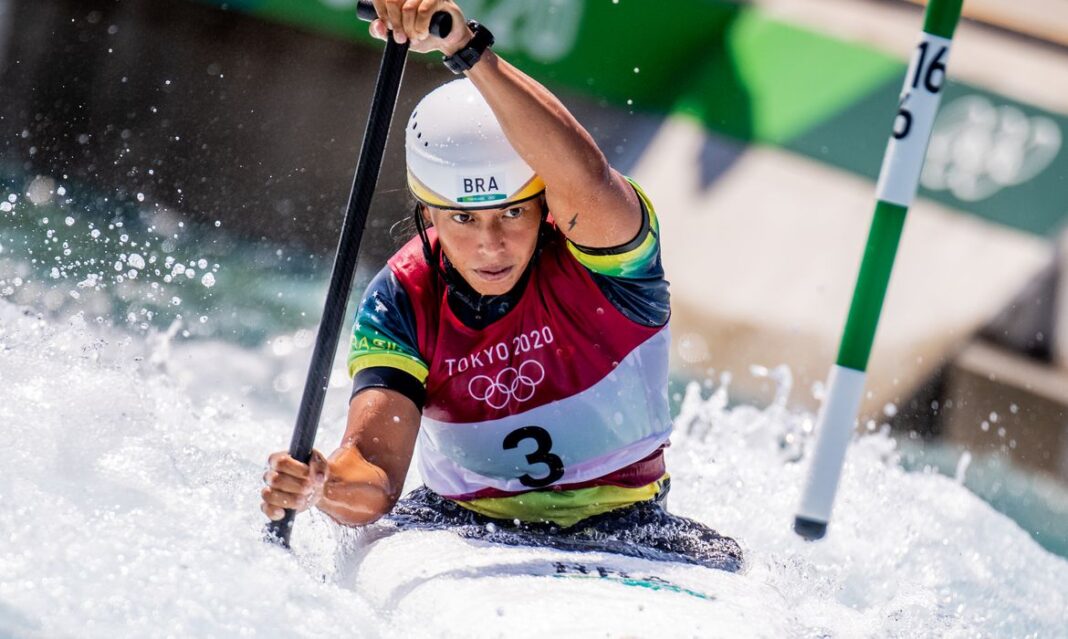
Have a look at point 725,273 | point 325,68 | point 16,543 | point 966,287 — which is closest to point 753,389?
point 725,273

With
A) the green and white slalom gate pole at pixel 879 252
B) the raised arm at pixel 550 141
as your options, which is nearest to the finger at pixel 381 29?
the raised arm at pixel 550 141

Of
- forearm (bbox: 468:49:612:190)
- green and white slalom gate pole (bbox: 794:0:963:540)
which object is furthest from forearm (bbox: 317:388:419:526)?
green and white slalom gate pole (bbox: 794:0:963:540)

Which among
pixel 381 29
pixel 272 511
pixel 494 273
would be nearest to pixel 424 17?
pixel 381 29

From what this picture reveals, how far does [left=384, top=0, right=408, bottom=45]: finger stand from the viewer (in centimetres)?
202

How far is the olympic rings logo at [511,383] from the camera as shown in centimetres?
246

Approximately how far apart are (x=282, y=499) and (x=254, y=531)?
17 cm

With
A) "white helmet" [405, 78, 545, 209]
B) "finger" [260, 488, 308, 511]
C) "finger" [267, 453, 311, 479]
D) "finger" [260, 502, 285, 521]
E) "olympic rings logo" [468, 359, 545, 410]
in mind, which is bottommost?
"finger" [260, 502, 285, 521]

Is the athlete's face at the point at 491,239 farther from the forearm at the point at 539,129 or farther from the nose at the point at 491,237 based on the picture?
the forearm at the point at 539,129

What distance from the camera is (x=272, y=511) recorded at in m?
2.21

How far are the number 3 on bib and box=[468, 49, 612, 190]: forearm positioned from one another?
1.69ft

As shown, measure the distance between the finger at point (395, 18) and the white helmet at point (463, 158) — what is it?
0.27m

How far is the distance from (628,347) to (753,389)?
2614mm

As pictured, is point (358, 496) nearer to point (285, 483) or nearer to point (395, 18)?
point (285, 483)

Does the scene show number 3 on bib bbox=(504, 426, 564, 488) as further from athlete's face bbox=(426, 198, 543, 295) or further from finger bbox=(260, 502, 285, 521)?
finger bbox=(260, 502, 285, 521)
